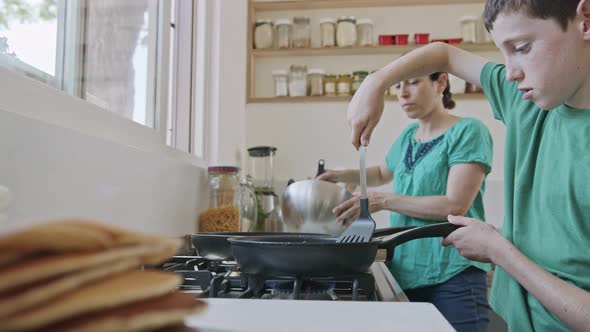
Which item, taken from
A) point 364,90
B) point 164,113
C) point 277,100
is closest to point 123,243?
point 364,90

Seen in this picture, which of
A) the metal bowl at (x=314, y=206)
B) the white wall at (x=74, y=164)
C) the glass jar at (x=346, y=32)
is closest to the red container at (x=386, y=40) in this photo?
the glass jar at (x=346, y=32)

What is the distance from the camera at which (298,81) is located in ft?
7.89

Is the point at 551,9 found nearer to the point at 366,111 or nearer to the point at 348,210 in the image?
the point at 366,111

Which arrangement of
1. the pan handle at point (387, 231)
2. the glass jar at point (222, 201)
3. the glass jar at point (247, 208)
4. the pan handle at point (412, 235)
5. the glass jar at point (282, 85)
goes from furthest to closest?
the glass jar at point (282, 85) < the glass jar at point (247, 208) < the glass jar at point (222, 201) < the pan handle at point (387, 231) < the pan handle at point (412, 235)

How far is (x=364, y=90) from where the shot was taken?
0.88m

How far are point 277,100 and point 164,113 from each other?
1.15m

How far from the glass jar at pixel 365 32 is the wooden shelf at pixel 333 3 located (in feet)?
0.33

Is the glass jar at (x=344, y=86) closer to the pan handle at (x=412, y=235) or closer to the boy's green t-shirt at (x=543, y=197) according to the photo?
Result: the boy's green t-shirt at (x=543, y=197)

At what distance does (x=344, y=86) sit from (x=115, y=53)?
1415 millimetres

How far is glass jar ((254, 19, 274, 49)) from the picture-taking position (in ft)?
7.97

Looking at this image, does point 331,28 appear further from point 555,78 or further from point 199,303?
point 199,303

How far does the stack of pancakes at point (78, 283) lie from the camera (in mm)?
173

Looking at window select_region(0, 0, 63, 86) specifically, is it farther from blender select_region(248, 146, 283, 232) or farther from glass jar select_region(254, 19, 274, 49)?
glass jar select_region(254, 19, 274, 49)

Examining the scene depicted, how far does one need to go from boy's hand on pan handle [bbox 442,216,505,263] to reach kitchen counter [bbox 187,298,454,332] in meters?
0.33
